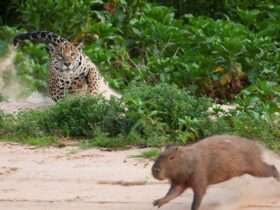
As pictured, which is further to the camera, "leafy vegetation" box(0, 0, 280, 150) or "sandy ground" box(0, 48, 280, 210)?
"leafy vegetation" box(0, 0, 280, 150)

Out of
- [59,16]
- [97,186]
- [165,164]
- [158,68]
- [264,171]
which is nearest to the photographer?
[165,164]

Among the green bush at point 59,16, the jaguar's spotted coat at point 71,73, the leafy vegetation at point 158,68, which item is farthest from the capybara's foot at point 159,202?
the green bush at point 59,16

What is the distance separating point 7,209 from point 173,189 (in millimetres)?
1235

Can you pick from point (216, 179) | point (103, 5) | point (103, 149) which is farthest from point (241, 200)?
point (103, 5)

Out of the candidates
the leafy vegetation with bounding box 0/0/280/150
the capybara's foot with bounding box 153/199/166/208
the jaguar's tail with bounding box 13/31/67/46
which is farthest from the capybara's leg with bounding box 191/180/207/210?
the jaguar's tail with bounding box 13/31/67/46

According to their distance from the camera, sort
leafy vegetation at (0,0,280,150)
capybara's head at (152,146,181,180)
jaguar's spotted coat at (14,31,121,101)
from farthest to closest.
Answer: jaguar's spotted coat at (14,31,121,101), leafy vegetation at (0,0,280,150), capybara's head at (152,146,181,180)

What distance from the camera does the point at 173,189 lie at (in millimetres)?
7289

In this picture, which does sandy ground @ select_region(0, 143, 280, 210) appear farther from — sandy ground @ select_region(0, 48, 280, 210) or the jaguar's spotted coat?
the jaguar's spotted coat

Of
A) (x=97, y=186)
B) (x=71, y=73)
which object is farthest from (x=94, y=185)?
(x=71, y=73)

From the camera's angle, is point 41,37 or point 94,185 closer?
point 94,185

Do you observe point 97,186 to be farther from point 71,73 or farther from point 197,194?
point 71,73

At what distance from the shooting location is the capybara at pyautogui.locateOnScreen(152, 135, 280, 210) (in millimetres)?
7204

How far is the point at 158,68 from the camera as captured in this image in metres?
14.2

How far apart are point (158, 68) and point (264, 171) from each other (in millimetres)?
6511
